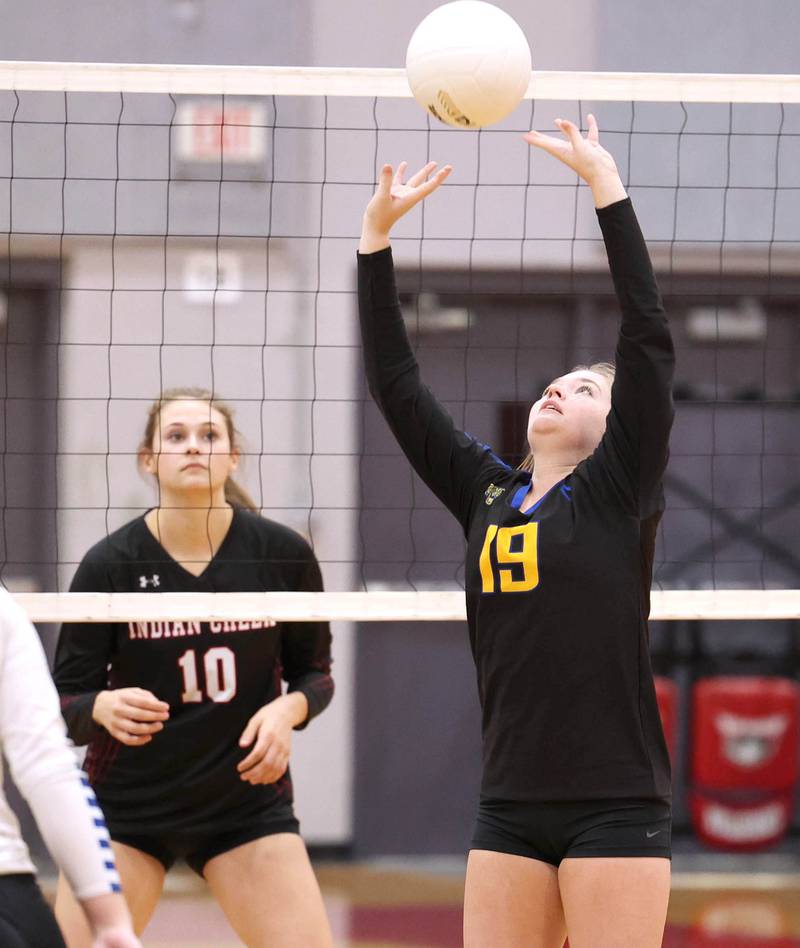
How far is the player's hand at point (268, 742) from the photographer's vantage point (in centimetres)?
353

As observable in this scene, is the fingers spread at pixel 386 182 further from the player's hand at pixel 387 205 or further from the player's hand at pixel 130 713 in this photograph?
the player's hand at pixel 130 713

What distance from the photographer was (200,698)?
12.1 ft

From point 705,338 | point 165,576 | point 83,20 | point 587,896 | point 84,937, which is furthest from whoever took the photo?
point 705,338

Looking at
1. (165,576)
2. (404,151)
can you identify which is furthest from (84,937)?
(404,151)

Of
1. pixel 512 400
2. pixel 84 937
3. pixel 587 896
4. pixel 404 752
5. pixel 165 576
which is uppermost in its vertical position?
pixel 512 400

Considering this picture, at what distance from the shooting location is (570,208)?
22.3 ft

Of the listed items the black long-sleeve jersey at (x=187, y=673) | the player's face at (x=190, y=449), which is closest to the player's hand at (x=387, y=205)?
the player's face at (x=190, y=449)

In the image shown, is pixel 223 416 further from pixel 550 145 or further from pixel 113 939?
pixel 113 939

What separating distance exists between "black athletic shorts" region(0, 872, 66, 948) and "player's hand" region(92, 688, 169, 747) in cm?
137

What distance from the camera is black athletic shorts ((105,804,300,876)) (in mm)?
3594

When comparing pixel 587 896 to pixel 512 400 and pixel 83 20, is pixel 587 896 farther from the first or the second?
pixel 83 20

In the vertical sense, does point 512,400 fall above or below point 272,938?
above

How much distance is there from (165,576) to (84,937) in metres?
0.92

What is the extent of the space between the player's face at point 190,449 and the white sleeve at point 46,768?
172 centimetres
